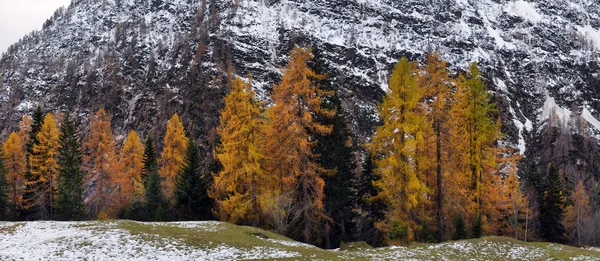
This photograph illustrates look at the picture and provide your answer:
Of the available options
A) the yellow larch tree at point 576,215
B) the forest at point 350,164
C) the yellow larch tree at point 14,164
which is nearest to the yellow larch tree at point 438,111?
the forest at point 350,164

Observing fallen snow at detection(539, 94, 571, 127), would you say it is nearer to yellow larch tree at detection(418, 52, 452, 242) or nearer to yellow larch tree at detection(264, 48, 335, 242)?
yellow larch tree at detection(418, 52, 452, 242)

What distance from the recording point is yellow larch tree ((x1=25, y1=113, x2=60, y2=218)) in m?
39.8

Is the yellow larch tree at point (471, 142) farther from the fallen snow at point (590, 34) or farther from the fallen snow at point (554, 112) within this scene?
the fallen snow at point (590, 34)

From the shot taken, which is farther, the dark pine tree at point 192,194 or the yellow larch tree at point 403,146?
the dark pine tree at point 192,194

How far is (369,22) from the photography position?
6181 inches

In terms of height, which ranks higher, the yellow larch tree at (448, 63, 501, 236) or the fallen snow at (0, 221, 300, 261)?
the yellow larch tree at (448, 63, 501, 236)

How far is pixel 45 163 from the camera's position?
40.3 meters

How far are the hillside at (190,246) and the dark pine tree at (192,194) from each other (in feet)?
35.2

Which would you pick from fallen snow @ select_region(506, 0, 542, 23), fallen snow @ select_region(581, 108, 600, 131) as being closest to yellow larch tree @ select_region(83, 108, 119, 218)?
fallen snow @ select_region(581, 108, 600, 131)

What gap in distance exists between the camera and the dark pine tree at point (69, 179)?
38.6 m

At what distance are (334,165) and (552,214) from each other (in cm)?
3003

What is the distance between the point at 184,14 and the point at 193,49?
1031 inches

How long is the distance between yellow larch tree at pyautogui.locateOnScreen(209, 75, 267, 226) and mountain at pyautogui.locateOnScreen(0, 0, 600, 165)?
8488cm

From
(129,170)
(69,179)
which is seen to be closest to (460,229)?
(69,179)
